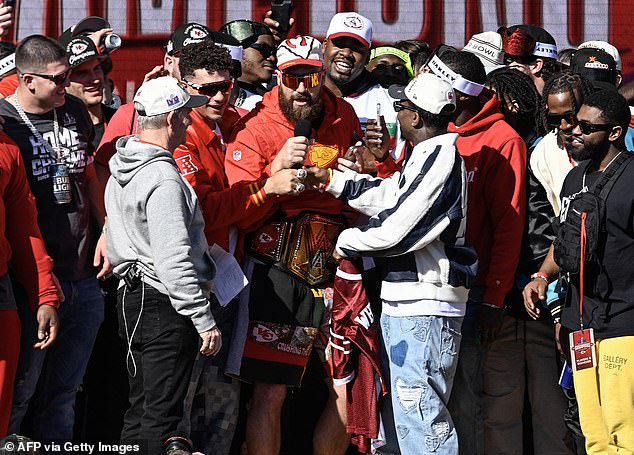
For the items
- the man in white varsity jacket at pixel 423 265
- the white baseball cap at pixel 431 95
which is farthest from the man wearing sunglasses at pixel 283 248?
the white baseball cap at pixel 431 95

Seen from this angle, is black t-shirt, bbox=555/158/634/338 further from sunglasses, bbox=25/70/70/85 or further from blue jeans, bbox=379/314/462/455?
sunglasses, bbox=25/70/70/85

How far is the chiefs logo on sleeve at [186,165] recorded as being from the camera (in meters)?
5.41

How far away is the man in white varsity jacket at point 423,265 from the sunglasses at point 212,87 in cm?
64

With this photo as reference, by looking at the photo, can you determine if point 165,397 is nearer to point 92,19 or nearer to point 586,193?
point 586,193

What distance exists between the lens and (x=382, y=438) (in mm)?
5418

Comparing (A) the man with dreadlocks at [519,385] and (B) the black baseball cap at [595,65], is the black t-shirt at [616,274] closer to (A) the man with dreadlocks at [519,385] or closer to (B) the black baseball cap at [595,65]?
(A) the man with dreadlocks at [519,385]

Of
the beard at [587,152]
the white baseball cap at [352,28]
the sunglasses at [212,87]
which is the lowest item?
the beard at [587,152]

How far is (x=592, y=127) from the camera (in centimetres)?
521

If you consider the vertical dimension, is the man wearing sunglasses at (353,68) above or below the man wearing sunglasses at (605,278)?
above

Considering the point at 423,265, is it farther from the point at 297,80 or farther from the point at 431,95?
the point at 297,80

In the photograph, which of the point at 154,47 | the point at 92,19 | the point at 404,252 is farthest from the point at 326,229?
the point at 154,47

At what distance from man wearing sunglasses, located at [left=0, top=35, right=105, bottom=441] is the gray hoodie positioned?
1.92 ft

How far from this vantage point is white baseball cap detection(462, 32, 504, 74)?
711 cm

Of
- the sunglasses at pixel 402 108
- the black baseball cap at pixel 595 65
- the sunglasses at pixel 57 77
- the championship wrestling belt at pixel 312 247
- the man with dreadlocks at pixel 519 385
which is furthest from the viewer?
the black baseball cap at pixel 595 65
